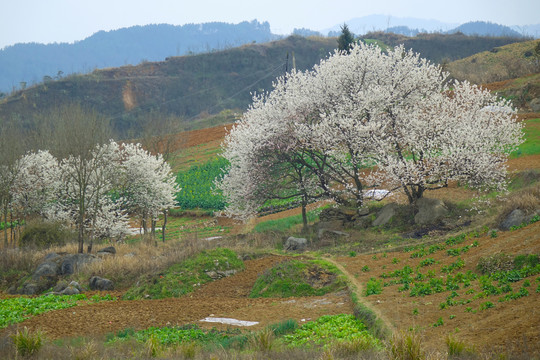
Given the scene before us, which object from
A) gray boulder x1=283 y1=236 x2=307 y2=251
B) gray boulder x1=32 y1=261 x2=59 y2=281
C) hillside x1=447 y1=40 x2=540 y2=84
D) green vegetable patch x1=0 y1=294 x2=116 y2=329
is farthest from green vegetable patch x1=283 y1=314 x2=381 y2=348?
hillside x1=447 y1=40 x2=540 y2=84

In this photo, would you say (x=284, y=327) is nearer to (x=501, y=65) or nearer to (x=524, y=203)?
(x=524, y=203)

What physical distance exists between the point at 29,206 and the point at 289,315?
27435 millimetres

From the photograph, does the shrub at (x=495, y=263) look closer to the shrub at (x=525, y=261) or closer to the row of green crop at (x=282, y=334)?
the shrub at (x=525, y=261)

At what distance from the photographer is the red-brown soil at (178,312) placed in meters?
13.2

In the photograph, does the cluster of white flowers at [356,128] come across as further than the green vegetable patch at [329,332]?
Yes

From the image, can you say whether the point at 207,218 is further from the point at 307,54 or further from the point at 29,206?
the point at 307,54

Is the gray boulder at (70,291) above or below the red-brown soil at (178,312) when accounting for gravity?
below

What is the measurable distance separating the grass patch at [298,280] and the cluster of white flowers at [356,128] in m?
7.64

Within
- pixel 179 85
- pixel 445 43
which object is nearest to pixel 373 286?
pixel 179 85

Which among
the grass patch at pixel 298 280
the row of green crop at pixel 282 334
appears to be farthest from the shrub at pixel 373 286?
the row of green crop at pixel 282 334

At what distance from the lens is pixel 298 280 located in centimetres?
1647

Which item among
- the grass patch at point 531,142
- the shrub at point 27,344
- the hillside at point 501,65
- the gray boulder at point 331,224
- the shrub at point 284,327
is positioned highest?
the hillside at point 501,65

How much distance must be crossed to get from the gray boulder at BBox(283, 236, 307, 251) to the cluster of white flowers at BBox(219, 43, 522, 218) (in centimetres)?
384

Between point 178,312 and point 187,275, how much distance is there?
4.32m
